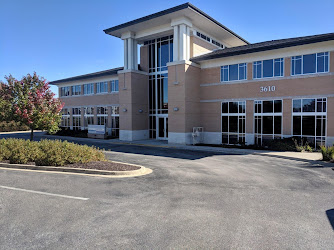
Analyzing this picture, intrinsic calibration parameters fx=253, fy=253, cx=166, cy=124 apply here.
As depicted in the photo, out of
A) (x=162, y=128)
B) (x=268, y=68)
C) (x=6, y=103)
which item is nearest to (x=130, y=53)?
(x=162, y=128)

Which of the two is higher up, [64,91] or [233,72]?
[64,91]

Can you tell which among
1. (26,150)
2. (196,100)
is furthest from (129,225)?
(196,100)

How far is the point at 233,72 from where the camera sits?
21703mm

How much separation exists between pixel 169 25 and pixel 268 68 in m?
10.1

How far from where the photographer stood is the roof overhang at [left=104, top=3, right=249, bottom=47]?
70.3ft

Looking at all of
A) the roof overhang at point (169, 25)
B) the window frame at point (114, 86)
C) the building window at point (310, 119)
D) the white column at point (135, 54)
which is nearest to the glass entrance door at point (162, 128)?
the white column at point (135, 54)

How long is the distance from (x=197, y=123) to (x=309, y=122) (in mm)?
9016

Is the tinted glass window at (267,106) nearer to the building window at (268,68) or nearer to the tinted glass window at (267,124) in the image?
the tinted glass window at (267,124)

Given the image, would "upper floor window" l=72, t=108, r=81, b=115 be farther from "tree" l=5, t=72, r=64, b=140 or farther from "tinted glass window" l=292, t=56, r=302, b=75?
"tinted glass window" l=292, t=56, r=302, b=75

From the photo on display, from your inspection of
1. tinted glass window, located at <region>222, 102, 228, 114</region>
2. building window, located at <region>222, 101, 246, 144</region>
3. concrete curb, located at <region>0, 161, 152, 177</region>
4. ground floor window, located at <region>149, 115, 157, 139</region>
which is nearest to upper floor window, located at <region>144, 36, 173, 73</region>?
ground floor window, located at <region>149, 115, 157, 139</region>

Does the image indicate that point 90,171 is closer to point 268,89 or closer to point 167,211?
point 167,211

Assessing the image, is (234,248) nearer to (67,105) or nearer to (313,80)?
(313,80)

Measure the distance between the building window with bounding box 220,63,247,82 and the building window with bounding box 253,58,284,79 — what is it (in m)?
0.92

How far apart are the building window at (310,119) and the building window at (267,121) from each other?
1044 millimetres
